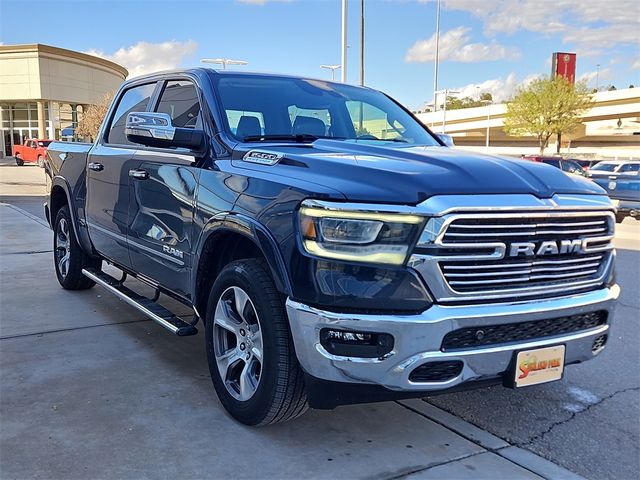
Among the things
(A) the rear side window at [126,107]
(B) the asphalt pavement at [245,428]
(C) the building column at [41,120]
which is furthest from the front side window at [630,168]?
(C) the building column at [41,120]

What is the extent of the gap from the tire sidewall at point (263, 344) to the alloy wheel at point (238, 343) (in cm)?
4

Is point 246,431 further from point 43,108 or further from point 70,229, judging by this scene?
point 43,108

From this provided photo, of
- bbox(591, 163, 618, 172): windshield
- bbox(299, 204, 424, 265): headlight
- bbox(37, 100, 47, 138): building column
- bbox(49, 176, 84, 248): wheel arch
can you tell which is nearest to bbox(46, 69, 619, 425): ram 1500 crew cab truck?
bbox(299, 204, 424, 265): headlight

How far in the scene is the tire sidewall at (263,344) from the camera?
9.97 feet

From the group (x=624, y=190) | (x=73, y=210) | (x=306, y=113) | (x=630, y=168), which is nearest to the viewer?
(x=306, y=113)

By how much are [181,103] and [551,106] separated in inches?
1847

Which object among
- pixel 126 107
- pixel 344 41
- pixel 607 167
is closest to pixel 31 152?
pixel 344 41

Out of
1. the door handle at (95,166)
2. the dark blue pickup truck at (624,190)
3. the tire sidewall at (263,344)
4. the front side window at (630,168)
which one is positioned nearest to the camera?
the tire sidewall at (263,344)

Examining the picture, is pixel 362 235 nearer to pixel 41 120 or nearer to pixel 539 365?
pixel 539 365

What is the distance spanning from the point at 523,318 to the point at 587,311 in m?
0.49

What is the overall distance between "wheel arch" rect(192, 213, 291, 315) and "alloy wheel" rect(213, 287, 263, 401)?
0.28 m

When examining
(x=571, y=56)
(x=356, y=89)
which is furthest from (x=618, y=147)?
(x=356, y=89)

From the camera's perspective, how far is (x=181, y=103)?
4449mm

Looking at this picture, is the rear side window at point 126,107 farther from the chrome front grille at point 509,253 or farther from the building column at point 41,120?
the building column at point 41,120
